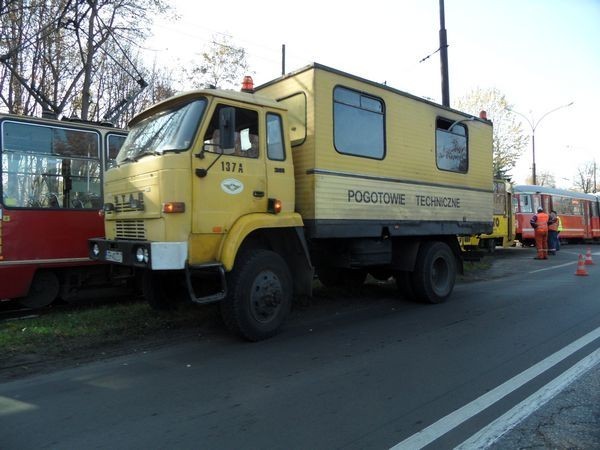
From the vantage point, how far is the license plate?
570 centimetres

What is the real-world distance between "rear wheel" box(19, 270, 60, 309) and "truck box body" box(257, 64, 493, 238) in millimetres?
3984

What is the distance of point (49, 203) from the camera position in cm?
746

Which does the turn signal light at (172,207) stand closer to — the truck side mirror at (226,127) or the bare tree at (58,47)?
the truck side mirror at (226,127)

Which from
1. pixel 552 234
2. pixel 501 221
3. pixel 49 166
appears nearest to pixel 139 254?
pixel 49 166

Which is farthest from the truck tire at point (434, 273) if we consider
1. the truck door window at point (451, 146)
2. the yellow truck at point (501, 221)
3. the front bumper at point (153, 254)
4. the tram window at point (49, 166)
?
the yellow truck at point (501, 221)

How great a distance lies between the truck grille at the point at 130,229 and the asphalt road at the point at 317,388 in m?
1.35

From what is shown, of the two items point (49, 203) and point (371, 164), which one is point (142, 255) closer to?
point (49, 203)

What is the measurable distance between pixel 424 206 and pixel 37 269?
6115mm

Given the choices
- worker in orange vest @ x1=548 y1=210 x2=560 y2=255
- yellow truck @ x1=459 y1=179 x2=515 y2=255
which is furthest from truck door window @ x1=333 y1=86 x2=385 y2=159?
worker in orange vest @ x1=548 y1=210 x2=560 y2=255

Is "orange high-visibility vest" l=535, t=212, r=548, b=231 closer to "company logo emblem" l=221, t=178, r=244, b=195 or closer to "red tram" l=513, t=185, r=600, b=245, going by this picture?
"red tram" l=513, t=185, r=600, b=245

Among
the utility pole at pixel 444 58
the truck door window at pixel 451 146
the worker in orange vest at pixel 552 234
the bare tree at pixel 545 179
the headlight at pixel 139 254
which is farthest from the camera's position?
the bare tree at pixel 545 179

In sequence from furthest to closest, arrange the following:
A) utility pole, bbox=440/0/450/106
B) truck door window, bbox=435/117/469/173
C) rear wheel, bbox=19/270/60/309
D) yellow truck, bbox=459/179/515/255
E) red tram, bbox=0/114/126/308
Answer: yellow truck, bbox=459/179/515/255 → utility pole, bbox=440/0/450/106 → truck door window, bbox=435/117/469/173 → rear wheel, bbox=19/270/60/309 → red tram, bbox=0/114/126/308

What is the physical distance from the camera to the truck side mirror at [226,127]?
5516 millimetres

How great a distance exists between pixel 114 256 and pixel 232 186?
163 cm
